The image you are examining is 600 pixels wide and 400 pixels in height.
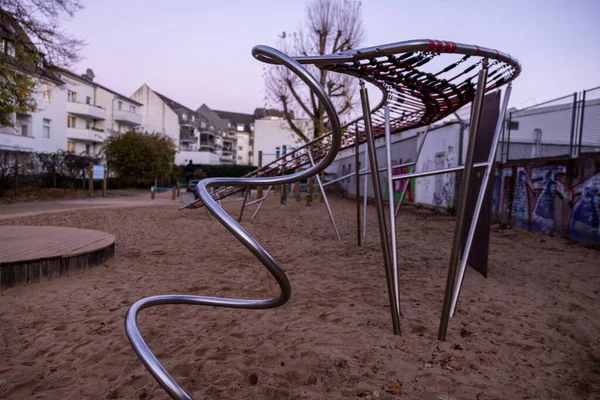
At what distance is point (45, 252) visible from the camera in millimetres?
3969

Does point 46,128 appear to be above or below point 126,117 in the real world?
below

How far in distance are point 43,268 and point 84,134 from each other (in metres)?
34.4

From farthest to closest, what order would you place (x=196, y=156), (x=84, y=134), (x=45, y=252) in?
(x=196, y=156)
(x=84, y=134)
(x=45, y=252)

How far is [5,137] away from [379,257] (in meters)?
27.7

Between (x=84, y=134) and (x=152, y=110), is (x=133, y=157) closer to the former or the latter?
(x=84, y=134)

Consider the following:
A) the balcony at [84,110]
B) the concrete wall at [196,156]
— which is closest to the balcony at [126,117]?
the balcony at [84,110]

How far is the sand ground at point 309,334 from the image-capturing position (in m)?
2.03

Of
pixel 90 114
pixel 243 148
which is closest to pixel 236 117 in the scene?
pixel 243 148

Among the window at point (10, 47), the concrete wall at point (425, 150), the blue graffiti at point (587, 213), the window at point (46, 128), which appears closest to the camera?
the blue graffiti at point (587, 213)

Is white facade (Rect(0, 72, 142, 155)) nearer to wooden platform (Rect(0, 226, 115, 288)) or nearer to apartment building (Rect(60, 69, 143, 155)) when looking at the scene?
apartment building (Rect(60, 69, 143, 155))

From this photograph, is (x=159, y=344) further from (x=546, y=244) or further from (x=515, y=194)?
(x=515, y=194)

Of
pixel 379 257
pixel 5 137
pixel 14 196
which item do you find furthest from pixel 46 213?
pixel 5 137

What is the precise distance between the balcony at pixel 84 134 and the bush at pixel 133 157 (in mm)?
12113

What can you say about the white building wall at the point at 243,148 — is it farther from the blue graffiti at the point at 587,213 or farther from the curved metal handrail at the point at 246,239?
the curved metal handrail at the point at 246,239
